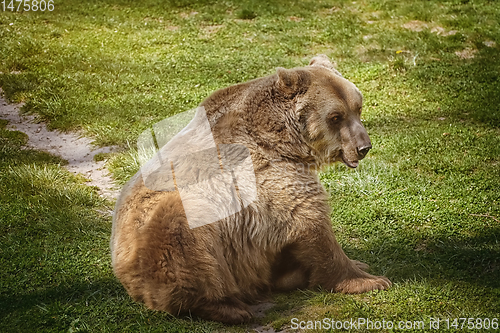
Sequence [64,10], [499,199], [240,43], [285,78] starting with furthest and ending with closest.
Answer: [64,10] < [240,43] < [499,199] < [285,78]

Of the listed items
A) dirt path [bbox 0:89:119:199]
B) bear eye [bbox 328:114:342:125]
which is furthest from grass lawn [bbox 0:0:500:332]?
bear eye [bbox 328:114:342:125]

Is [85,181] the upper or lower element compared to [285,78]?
lower

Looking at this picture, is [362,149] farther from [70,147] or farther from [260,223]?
[70,147]

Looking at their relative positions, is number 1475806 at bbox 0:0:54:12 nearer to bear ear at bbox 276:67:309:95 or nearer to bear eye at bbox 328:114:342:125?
bear ear at bbox 276:67:309:95

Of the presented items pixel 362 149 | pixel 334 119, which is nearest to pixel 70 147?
pixel 334 119

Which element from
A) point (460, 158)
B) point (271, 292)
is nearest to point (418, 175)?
point (460, 158)

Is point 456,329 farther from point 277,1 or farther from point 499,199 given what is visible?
point 277,1

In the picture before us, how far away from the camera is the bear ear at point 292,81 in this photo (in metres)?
4.48

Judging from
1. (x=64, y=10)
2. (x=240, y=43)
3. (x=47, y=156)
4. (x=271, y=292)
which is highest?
(x=64, y=10)

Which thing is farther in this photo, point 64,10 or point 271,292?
A: point 64,10

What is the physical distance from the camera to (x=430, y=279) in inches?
181

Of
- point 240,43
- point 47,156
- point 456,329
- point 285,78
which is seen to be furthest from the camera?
point 240,43

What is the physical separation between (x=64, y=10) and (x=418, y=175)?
30.1ft

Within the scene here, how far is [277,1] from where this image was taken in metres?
12.3
